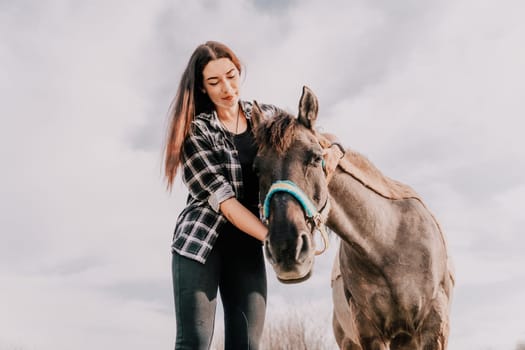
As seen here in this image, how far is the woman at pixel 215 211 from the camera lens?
8.90 feet

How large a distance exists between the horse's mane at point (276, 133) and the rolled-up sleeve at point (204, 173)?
0.26 meters

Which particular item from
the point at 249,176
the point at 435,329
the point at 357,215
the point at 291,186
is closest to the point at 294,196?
the point at 291,186

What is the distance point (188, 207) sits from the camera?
9.78 feet

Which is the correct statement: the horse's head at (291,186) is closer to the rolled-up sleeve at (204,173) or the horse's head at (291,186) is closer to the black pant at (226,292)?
the rolled-up sleeve at (204,173)

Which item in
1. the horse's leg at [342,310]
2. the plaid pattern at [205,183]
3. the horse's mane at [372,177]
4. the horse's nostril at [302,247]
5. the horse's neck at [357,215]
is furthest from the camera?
the horse's leg at [342,310]

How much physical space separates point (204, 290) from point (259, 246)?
1.29 ft

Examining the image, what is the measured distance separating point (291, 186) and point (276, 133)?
0.31m

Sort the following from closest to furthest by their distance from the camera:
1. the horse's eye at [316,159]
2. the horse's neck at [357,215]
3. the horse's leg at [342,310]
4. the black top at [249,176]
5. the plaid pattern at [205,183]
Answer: the plaid pattern at [205,183] → the horse's eye at [316,159] → the black top at [249,176] → the horse's neck at [357,215] → the horse's leg at [342,310]

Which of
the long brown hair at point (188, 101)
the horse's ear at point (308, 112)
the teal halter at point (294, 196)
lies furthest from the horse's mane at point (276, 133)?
the long brown hair at point (188, 101)

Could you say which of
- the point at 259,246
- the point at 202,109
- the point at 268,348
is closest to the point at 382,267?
the point at 259,246

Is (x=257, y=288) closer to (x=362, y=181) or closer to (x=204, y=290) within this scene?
(x=204, y=290)

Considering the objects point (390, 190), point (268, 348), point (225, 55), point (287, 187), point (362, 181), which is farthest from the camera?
point (268, 348)

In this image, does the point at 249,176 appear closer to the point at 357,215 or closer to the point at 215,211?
the point at 215,211

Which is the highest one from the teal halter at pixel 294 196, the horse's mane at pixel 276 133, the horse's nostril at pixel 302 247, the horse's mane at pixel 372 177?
the horse's mane at pixel 372 177
